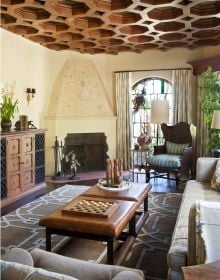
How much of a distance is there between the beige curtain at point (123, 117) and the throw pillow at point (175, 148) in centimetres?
126

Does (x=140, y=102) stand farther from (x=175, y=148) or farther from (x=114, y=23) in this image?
(x=114, y=23)

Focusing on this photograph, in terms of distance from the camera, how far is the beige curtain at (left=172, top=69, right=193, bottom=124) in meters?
6.50

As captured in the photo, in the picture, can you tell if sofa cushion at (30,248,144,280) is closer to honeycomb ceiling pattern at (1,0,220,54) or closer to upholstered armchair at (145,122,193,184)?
honeycomb ceiling pattern at (1,0,220,54)

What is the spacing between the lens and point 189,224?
1.68 m

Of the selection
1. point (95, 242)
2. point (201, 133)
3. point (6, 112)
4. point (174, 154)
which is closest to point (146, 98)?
point (201, 133)

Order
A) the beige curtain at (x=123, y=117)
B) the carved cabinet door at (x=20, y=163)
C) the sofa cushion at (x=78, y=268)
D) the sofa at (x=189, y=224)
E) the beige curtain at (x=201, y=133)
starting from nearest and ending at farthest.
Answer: the sofa cushion at (x=78, y=268), the sofa at (x=189, y=224), the carved cabinet door at (x=20, y=163), the beige curtain at (x=201, y=133), the beige curtain at (x=123, y=117)

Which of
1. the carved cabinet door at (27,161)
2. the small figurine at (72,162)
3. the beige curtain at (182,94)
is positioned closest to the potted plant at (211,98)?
the beige curtain at (182,94)

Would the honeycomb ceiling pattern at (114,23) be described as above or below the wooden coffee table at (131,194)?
above

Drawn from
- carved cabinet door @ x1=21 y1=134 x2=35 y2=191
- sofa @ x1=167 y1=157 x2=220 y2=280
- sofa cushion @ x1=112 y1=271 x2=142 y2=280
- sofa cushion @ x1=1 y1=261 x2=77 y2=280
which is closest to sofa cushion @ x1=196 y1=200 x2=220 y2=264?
sofa @ x1=167 y1=157 x2=220 y2=280

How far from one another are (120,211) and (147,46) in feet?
15.0

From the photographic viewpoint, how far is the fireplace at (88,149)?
6742mm

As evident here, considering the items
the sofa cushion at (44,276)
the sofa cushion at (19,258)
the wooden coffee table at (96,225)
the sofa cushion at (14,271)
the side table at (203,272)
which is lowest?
the wooden coffee table at (96,225)

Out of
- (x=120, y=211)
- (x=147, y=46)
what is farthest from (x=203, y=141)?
(x=120, y=211)

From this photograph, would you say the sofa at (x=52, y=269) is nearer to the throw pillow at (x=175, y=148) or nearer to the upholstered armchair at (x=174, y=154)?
the upholstered armchair at (x=174, y=154)
